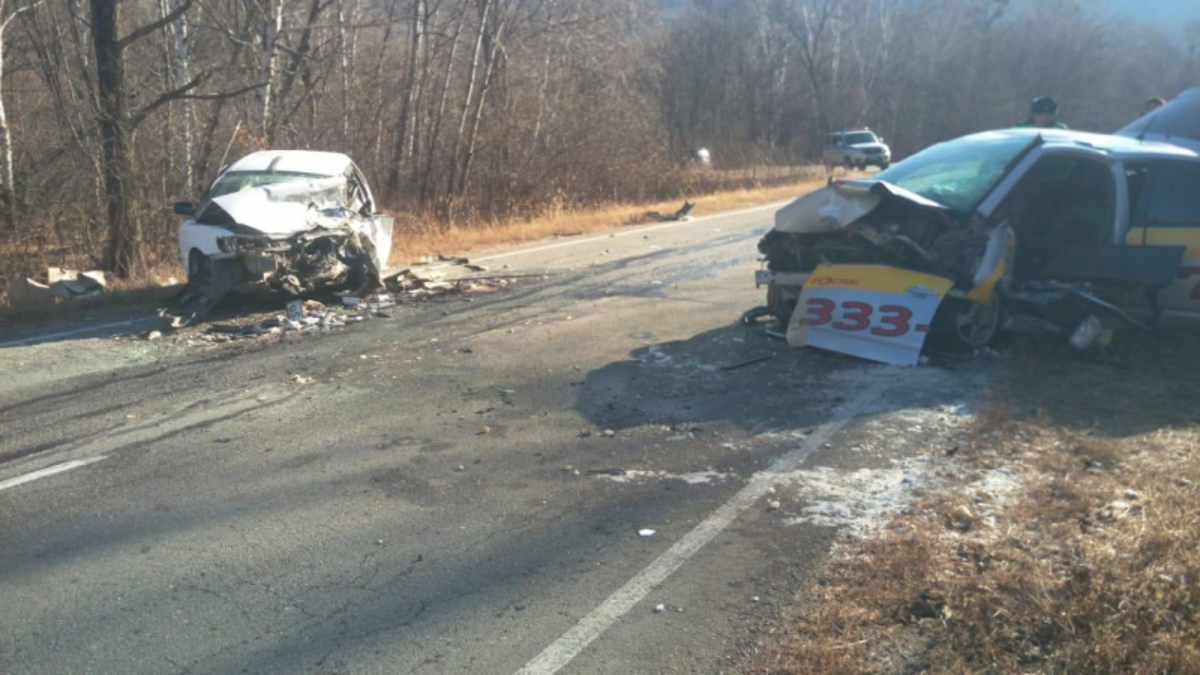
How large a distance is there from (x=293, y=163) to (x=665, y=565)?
9022 millimetres

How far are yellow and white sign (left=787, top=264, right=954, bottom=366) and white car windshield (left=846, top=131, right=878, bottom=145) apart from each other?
36534mm

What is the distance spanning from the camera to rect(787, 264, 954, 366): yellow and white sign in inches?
297

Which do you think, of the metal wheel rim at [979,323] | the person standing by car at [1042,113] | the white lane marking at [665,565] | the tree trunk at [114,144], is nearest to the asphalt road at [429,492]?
the white lane marking at [665,565]

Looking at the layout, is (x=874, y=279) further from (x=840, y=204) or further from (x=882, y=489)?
(x=882, y=489)

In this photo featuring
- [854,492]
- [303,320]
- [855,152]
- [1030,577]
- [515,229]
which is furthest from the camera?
[855,152]

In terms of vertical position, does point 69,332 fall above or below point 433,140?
below

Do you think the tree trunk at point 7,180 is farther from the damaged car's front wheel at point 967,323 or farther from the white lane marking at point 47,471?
the damaged car's front wheel at point 967,323

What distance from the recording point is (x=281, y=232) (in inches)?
406

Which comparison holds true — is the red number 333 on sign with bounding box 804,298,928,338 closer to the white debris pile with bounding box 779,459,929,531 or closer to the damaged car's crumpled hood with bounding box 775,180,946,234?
the damaged car's crumpled hood with bounding box 775,180,946,234

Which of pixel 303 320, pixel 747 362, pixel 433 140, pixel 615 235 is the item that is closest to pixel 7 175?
pixel 303 320

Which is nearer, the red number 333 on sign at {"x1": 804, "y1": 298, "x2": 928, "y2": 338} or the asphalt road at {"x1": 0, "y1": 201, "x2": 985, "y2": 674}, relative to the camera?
the asphalt road at {"x1": 0, "y1": 201, "x2": 985, "y2": 674}

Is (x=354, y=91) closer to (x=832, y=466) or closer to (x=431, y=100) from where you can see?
(x=431, y=100)

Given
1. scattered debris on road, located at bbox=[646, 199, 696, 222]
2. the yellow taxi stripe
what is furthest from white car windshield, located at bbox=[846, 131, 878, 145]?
the yellow taxi stripe

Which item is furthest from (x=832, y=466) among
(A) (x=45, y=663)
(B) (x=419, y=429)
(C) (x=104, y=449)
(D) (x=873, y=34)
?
(D) (x=873, y=34)
